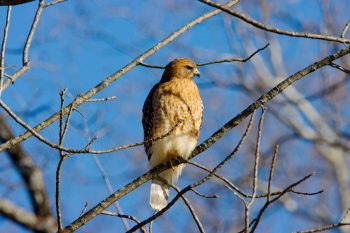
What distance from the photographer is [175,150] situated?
4.67m

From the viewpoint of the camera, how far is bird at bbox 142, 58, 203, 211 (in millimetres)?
4688

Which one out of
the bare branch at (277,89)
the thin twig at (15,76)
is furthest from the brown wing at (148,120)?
the thin twig at (15,76)

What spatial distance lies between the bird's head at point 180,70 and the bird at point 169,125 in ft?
0.26

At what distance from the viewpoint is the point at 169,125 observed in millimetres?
4738

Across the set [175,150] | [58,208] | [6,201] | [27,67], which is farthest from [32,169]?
[58,208]

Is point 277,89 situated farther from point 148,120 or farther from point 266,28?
point 148,120

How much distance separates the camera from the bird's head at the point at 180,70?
5.21 m

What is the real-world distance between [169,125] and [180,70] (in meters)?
0.65

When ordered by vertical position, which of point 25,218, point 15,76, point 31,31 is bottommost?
point 15,76

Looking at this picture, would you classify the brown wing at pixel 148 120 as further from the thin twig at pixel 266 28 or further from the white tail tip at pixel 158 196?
the thin twig at pixel 266 28

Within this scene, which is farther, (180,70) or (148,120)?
(180,70)

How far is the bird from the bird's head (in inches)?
3.2

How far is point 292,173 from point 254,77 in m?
1.78

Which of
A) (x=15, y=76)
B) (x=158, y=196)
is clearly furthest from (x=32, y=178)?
(x=15, y=76)
